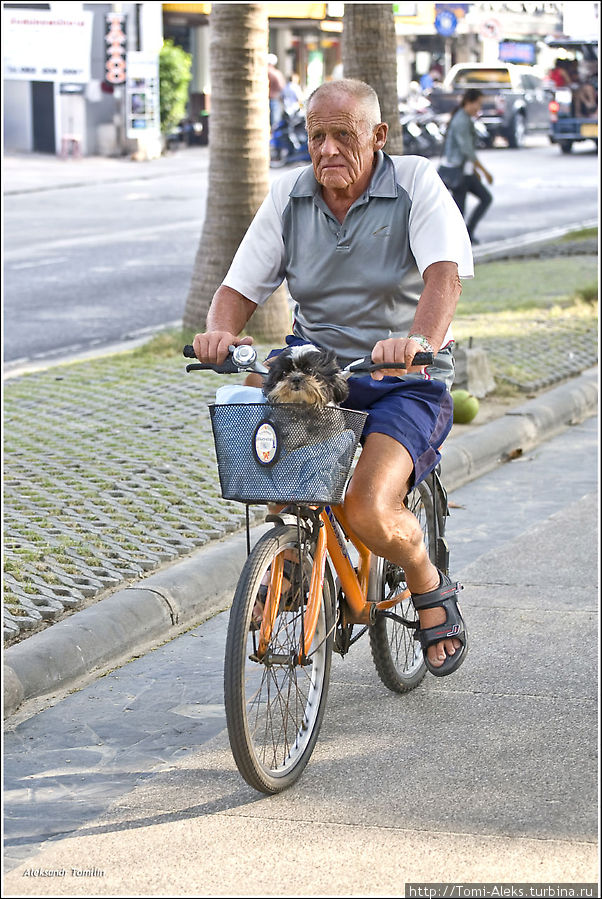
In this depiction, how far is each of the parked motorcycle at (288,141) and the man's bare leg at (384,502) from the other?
90.4ft

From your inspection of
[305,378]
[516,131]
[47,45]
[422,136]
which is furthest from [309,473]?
[516,131]

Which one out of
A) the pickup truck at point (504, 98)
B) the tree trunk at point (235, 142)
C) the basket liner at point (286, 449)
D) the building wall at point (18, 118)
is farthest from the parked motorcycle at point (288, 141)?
the basket liner at point (286, 449)

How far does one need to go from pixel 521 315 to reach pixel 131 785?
9.15m

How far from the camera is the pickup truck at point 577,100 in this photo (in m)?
33.8

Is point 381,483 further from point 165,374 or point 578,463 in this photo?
point 165,374

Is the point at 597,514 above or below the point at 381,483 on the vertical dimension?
below

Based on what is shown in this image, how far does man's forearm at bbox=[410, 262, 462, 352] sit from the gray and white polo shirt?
0.13 feet

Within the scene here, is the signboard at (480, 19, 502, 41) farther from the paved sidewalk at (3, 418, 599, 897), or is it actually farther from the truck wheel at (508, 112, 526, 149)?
the paved sidewalk at (3, 418, 599, 897)

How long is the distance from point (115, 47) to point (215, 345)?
31080mm

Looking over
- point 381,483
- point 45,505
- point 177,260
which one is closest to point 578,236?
point 177,260

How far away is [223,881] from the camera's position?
3.58m

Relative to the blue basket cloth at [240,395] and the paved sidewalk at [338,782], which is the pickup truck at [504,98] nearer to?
the paved sidewalk at [338,782]

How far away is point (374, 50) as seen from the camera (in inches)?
424

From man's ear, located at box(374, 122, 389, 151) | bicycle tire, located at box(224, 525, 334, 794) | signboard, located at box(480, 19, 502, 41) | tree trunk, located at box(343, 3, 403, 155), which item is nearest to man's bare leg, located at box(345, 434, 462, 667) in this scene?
bicycle tire, located at box(224, 525, 334, 794)
